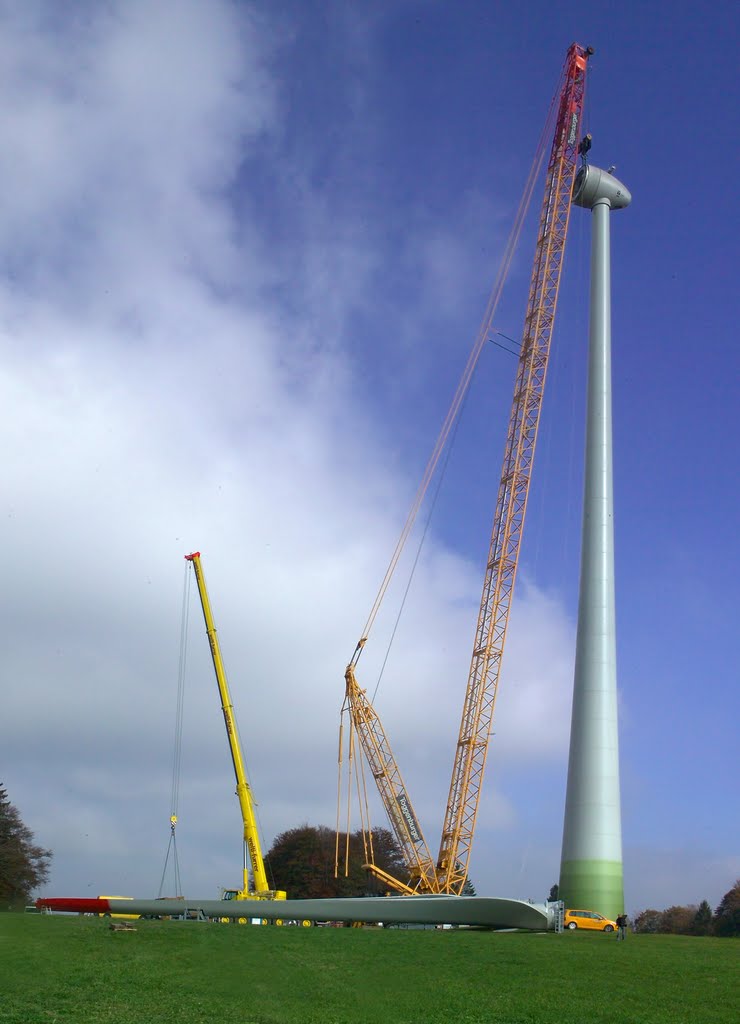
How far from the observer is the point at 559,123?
288ft

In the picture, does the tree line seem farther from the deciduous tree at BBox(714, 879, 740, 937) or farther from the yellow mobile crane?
the yellow mobile crane

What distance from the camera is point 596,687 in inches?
2339

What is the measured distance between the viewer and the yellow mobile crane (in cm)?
7881

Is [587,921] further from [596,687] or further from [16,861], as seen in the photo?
[16,861]

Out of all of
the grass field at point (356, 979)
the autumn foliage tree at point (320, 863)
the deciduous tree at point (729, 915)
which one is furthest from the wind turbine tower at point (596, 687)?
the autumn foliage tree at point (320, 863)

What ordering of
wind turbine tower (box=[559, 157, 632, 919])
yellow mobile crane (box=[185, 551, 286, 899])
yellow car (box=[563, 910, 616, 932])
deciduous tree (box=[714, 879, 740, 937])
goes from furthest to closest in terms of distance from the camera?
deciduous tree (box=[714, 879, 740, 937]) < yellow mobile crane (box=[185, 551, 286, 899]) < wind turbine tower (box=[559, 157, 632, 919]) < yellow car (box=[563, 910, 616, 932])

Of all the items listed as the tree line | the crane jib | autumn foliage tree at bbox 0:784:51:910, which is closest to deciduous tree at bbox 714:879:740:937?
the tree line

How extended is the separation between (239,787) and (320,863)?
5371 centimetres

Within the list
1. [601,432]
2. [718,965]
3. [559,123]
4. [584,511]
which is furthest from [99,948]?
[559,123]

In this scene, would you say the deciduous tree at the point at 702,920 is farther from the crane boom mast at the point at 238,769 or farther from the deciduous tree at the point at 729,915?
the crane boom mast at the point at 238,769

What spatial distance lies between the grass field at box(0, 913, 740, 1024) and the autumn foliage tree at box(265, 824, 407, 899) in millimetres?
82337

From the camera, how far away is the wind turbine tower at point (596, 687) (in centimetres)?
5594

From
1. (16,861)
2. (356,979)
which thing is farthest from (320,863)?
(356,979)

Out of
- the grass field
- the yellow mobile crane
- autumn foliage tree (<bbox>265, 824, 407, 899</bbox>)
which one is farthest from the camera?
autumn foliage tree (<bbox>265, 824, 407, 899</bbox>)
